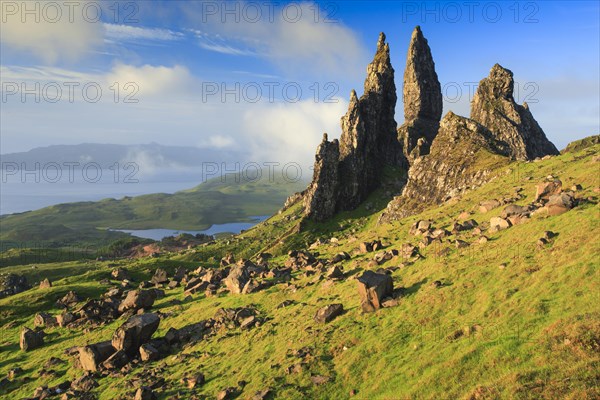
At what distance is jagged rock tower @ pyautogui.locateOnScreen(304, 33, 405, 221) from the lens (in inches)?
5128

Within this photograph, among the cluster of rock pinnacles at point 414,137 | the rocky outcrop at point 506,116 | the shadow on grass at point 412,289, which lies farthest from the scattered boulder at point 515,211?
the rocky outcrop at point 506,116

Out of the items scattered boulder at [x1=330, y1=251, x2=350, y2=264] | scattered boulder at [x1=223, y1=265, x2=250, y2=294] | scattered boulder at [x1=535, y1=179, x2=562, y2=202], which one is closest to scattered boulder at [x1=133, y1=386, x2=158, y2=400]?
scattered boulder at [x1=223, y1=265, x2=250, y2=294]

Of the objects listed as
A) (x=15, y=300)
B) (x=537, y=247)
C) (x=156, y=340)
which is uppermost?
(x=537, y=247)

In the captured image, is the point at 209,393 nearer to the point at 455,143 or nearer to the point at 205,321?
the point at 205,321

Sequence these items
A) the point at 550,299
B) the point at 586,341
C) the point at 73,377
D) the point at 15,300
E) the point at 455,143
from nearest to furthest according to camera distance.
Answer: the point at 586,341, the point at 550,299, the point at 73,377, the point at 15,300, the point at 455,143

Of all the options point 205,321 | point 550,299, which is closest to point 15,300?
point 205,321

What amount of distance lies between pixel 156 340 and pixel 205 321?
6.02 metres

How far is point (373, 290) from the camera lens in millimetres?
37062

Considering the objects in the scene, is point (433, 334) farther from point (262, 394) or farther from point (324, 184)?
point (324, 184)

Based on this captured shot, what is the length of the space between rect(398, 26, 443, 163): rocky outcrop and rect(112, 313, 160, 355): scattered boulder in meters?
152

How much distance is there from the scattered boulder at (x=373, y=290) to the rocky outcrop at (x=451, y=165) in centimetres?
5589

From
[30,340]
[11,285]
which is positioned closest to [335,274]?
[30,340]

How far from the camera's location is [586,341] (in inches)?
873

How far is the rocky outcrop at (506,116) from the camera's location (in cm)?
12331
